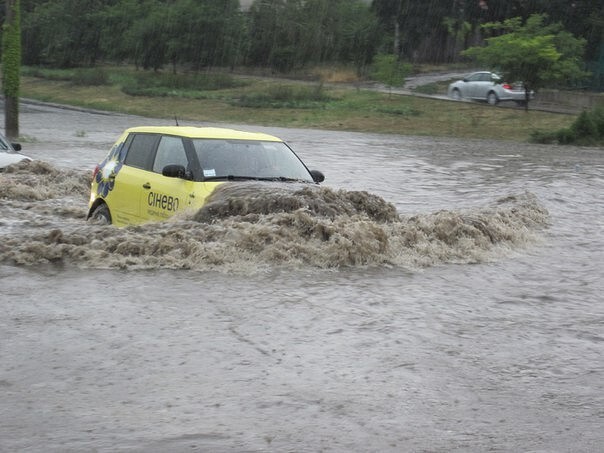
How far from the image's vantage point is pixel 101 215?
1329 cm

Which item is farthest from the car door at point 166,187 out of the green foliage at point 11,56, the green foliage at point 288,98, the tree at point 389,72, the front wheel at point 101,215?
the tree at point 389,72

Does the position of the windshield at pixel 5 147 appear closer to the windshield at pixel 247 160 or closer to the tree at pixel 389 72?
the windshield at pixel 247 160

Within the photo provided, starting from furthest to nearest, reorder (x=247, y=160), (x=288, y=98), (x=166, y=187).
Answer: (x=288, y=98) → (x=247, y=160) → (x=166, y=187)

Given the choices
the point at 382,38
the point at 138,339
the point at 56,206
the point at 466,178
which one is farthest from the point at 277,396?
the point at 382,38

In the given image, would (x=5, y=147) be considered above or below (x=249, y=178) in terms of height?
below

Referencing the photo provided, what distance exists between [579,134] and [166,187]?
2681 cm

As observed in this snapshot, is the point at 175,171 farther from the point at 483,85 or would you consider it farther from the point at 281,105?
the point at 281,105

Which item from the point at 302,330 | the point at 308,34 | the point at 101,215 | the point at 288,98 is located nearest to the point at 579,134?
the point at 288,98

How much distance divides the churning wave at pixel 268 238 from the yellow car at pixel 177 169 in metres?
0.24

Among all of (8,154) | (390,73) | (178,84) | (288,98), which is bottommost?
(178,84)

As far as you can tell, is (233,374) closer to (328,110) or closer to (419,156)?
(419,156)

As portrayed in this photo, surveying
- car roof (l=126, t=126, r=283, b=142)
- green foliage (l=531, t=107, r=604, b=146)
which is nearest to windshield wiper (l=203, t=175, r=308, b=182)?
car roof (l=126, t=126, r=283, b=142)

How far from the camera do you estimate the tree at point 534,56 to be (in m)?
42.2

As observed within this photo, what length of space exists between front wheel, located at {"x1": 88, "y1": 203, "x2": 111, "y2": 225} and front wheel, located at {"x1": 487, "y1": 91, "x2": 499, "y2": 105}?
35.0m
